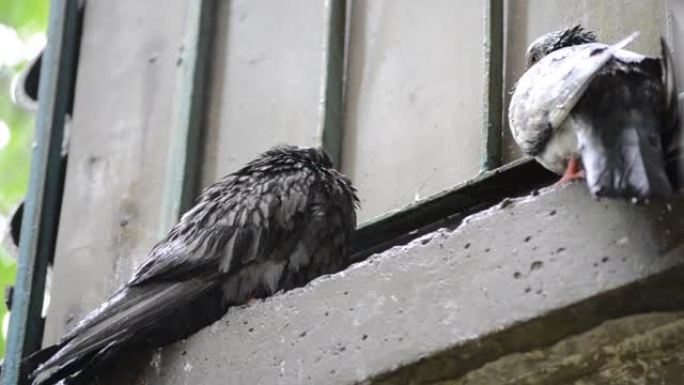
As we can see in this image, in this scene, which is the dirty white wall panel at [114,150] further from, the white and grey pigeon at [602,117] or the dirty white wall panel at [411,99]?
the white and grey pigeon at [602,117]

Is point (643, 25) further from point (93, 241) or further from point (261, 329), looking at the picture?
point (93, 241)

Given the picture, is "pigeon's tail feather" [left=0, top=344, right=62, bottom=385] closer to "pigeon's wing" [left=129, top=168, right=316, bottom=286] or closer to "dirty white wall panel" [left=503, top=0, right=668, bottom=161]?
"pigeon's wing" [left=129, top=168, right=316, bottom=286]

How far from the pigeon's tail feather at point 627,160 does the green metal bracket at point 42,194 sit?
215 cm

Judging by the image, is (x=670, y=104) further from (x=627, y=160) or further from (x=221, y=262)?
(x=221, y=262)

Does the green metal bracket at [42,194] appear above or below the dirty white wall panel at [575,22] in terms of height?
below

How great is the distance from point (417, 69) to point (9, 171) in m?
3.06

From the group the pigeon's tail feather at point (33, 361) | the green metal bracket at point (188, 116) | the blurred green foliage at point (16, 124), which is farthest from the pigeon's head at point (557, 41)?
the blurred green foliage at point (16, 124)

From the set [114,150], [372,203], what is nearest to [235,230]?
[372,203]

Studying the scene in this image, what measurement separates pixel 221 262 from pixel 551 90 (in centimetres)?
108

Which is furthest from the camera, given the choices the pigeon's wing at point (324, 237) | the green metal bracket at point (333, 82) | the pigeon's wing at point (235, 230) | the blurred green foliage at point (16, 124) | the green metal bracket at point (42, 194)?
the blurred green foliage at point (16, 124)

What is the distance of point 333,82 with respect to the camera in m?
5.26

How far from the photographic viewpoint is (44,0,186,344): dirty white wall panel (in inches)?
218

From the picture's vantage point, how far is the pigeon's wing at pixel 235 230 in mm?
4441

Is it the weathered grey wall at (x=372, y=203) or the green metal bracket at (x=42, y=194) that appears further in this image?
the green metal bracket at (x=42, y=194)
